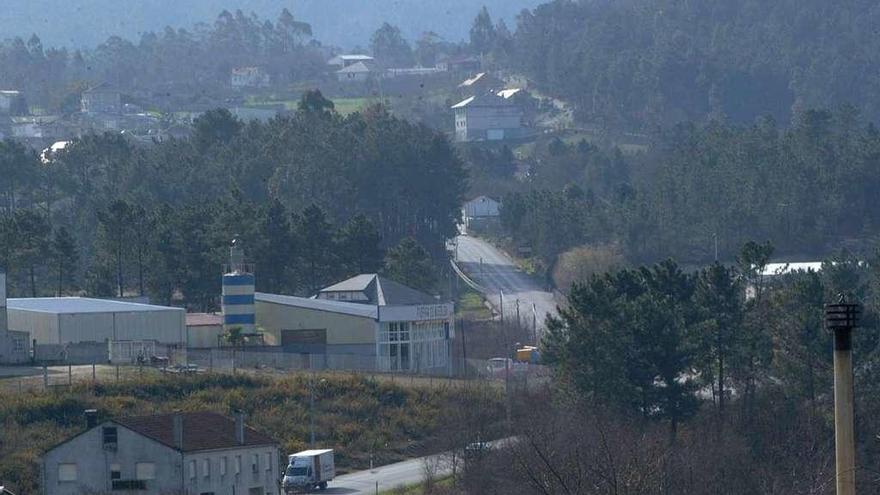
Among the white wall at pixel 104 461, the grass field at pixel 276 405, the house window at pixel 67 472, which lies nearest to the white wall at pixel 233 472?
the white wall at pixel 104 461

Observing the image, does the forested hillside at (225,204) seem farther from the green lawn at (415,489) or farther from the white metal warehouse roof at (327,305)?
the green lawn at (415,489)

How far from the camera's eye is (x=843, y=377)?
22656 mm

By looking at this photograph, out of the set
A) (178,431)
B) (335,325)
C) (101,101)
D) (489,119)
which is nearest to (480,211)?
(489,119)

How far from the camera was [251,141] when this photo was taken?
357 feet

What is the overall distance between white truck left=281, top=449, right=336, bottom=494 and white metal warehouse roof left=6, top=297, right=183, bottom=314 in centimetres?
1629

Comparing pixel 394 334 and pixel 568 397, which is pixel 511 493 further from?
pixel 394 334

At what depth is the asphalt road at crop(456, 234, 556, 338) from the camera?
89750 millimetres

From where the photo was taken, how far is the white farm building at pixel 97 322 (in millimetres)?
61625

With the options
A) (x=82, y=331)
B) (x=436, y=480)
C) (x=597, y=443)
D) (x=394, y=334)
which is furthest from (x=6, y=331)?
(x=597, y=443)

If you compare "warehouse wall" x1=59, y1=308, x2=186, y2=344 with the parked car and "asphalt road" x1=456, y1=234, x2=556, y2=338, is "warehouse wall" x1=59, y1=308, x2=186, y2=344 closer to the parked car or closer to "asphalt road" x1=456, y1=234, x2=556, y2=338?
the parked car

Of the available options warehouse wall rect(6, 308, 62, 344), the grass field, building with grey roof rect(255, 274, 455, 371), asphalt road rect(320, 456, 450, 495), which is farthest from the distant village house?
asphalt road rect(320, 456, 450, 495)

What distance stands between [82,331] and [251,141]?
4810 centimetres

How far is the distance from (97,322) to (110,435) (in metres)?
18.8

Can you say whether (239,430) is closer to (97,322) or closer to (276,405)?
(276,405)
